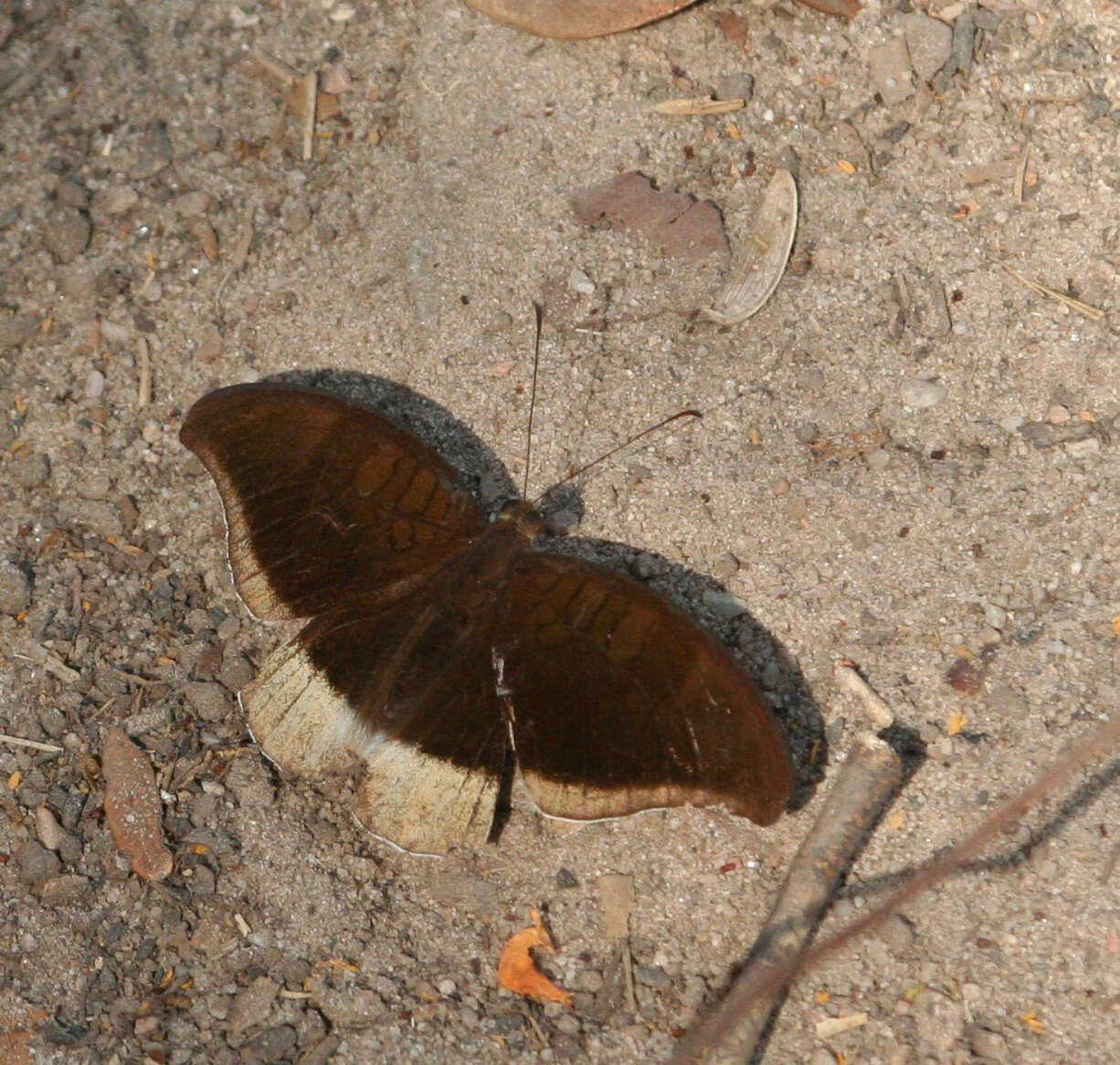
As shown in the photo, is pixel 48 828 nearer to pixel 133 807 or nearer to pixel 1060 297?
pixel 133 807

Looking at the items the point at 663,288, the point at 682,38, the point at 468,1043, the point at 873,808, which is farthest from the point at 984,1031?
the point at 682,38

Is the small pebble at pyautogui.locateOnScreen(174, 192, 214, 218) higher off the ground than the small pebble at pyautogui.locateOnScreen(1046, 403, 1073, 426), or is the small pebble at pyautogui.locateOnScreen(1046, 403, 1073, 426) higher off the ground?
the small pebble at pyautogui.locateOnScreen(1046, 403, 1073, 426)

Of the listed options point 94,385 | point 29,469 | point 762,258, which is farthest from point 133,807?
point 762,258

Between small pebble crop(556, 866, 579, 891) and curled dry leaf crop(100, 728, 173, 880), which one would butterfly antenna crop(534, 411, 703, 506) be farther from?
curled dry leaf crop(100, 728, 173, 880)

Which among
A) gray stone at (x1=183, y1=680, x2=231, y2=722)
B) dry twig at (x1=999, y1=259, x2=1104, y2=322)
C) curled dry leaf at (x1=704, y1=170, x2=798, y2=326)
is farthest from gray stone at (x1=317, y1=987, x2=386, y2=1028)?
dry twig at (x1=999, y1=259, x2=1104, y2=322)

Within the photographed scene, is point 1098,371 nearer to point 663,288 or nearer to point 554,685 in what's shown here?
point 663,288
